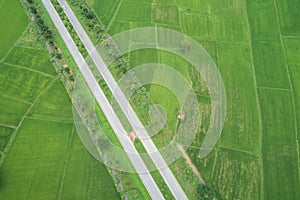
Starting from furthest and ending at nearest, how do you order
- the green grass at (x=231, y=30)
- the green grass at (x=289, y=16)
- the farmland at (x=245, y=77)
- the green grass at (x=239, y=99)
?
the green grass at (x=289, y=16), the green grass at (x=231, y=30), the green grass at (x=239, y=99), the farmland at (x=245, y=77)

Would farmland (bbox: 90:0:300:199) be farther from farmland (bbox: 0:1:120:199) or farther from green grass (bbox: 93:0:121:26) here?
farmland (bbox: 0:1:120:199)

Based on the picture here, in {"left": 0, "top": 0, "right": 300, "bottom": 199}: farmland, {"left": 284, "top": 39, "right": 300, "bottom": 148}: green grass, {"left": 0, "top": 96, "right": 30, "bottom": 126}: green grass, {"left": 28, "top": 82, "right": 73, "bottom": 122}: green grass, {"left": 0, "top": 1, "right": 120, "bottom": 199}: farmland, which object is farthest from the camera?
{"left": 284, "top": 39, "right": 300, "bottom": 148}: green grass

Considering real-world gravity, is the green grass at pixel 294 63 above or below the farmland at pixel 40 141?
below

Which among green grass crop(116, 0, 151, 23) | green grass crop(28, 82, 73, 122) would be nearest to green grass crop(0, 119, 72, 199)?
green grass crop(28, 82, 73, 122)

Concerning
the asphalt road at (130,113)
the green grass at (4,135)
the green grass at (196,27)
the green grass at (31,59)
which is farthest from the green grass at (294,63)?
the green grass at (4,135)

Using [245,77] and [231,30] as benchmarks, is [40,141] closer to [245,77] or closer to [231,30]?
[245,77]

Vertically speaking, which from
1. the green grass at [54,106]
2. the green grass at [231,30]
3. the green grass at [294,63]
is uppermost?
the green grass at [54,106]

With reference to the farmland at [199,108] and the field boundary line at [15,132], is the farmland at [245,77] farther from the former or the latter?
the field boundary line at [15,132]
